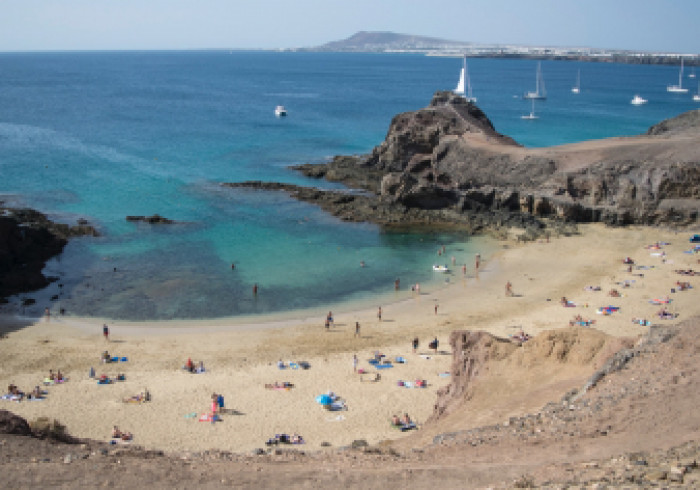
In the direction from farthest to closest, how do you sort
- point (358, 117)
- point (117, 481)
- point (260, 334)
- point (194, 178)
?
point (358, 117), point (194, 178), point (260, 334), point (117, 481)

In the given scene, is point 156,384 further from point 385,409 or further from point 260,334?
point 385,409

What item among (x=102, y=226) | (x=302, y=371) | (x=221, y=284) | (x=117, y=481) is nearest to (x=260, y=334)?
(x=302, y=371)

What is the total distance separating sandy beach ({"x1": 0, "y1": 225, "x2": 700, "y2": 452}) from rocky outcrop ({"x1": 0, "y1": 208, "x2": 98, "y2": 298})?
15.4 ft

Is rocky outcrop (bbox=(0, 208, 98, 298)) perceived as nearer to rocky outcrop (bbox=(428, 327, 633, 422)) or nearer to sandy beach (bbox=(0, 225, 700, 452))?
sandy beach (bbox=(0, 225, 700, 452))

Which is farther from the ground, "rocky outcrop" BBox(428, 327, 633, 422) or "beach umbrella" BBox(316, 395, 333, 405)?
"rocky outcrop" BBox(428, 327, 633, 422)

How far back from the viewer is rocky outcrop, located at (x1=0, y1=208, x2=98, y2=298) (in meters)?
34.3

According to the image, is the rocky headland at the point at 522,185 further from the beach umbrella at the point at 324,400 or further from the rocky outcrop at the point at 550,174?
the beach umbrella at the point at 324,400

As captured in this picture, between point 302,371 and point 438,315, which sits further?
point 438,315

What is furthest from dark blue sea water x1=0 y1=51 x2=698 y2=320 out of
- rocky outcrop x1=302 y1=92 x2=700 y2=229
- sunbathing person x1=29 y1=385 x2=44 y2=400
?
sunbathing person x1=29 y1=385 x2=44 y2=400

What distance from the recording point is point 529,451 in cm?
1259

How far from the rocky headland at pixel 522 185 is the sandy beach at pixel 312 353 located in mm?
6639

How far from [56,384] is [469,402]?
16.3m

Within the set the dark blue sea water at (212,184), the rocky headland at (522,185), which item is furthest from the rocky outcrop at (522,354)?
Result: the rocky headland at (522,185)

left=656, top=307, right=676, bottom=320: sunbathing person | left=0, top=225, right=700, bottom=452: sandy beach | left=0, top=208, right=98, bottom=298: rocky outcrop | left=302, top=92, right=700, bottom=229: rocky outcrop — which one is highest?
left=302, top=92, right=700, bottom=229: rocky outcrop
